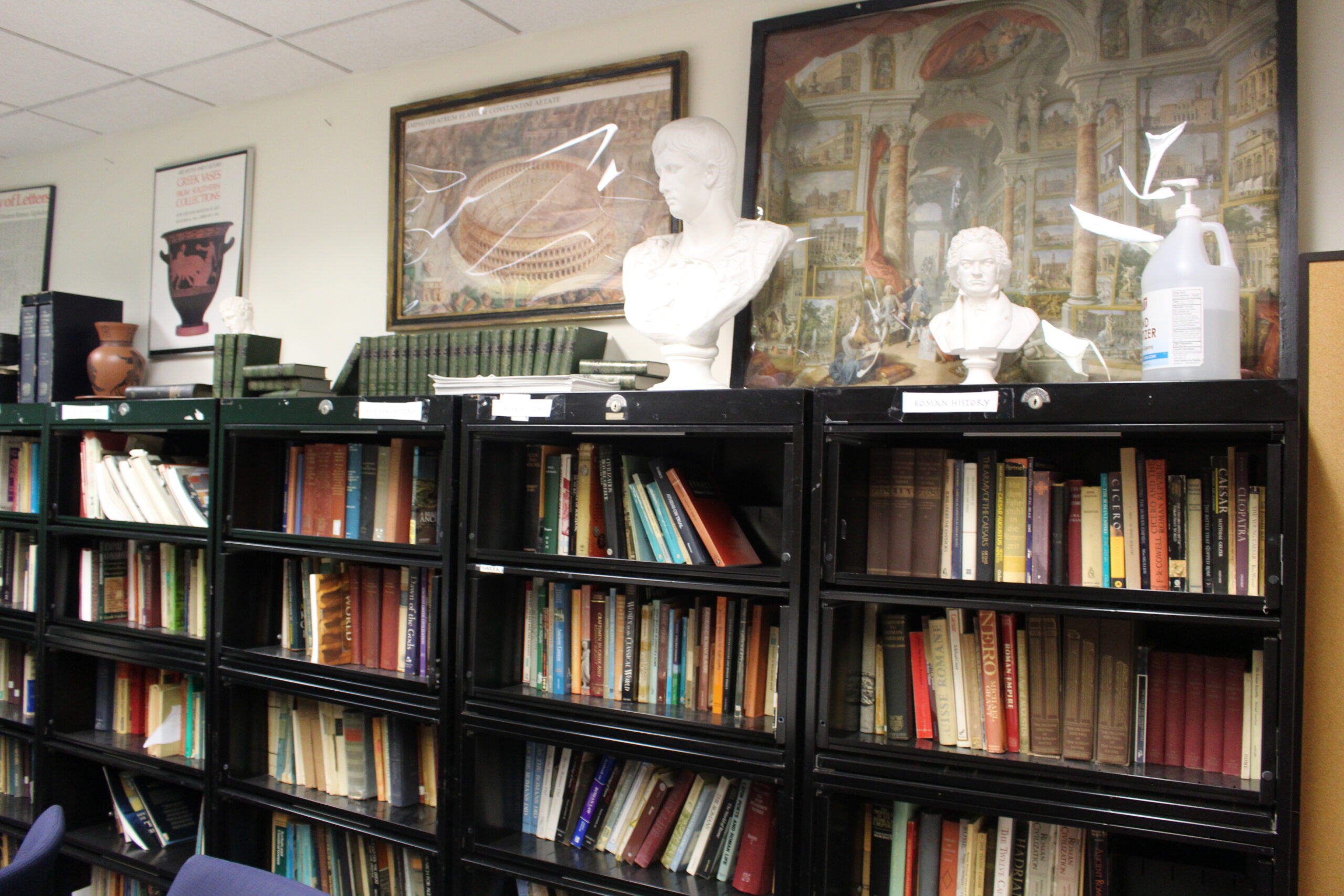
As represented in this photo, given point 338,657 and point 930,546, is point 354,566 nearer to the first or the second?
point 338,657

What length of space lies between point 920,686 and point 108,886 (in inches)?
102

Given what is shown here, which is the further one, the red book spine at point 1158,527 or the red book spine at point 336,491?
the red book spine at point 336,491

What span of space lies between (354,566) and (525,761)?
676 mm

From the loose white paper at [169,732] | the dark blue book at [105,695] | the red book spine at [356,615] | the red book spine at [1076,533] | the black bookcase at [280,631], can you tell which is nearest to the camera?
the red book spine at [1076,533]

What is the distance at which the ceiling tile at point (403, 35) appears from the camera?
2479 millimetres

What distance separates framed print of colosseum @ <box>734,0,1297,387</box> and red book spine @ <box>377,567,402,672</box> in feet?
3.24

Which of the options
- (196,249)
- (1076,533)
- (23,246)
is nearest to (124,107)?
(196,249)

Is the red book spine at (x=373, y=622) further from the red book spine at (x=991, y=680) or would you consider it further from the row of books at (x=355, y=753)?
the red book spine at (x=991, y=680)

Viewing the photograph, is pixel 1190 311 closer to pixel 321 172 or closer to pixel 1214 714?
pixel 1214 714

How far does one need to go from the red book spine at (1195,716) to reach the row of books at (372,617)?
5.17ft

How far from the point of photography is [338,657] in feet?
7.64

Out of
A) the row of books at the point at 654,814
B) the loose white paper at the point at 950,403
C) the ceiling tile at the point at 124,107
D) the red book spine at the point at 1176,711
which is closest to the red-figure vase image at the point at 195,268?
the ceiling tile at the point at 124,107

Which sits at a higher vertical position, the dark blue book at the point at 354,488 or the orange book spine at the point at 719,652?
the dark blue book at the point at 354,488

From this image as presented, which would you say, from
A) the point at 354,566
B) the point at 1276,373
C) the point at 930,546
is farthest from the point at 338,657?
the point at 1276,373
